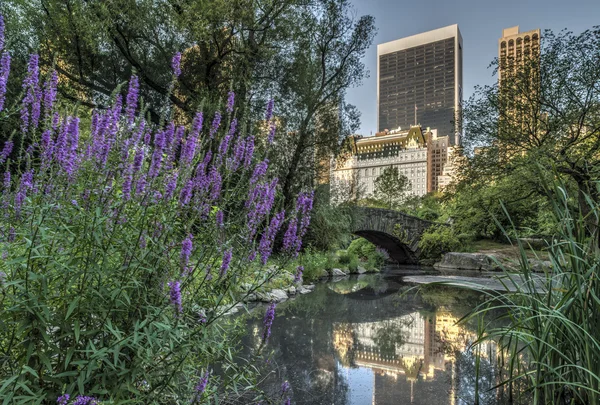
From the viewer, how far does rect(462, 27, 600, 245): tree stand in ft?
27.4

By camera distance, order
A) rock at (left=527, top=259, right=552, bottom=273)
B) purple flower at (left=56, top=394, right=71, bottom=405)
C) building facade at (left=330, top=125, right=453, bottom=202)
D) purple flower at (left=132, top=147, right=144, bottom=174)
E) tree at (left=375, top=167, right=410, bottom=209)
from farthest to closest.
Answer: building facade at (left=330, top=125, right=453, bottom=202)
tree at (left=375, top=167, right=410, bottom=209)
rock at (left=527, top=259, right=552, bottom=273)
purple flower at (left=132, top=147, right=144, bottom=174)
purple flower at (left=56, top=394, right=71, bottom=405)

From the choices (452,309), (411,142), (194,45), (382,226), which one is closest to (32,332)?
(452,309)

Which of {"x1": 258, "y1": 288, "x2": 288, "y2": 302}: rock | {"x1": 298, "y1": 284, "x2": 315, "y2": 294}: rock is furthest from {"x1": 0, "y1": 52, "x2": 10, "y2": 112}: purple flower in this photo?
{"x1": 298, "y1": 284, "x2": 315, "y2": 294}: rock

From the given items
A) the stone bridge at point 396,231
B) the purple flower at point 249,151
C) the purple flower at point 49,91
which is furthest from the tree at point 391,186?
the purple flower at point 49,91

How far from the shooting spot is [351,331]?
15.7 ft

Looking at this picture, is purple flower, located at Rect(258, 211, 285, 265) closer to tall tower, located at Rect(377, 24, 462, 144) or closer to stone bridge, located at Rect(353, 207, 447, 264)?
stone bridge, located at Rect(353, 207, 447, 264)

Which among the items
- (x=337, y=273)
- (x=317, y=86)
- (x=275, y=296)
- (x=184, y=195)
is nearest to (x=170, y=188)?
(x=184, y=195)

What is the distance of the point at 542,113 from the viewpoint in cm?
910

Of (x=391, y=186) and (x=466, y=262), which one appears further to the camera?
(x=391, y=186)

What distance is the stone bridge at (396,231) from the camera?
745 inches

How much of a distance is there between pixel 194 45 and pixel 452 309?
9.51 m

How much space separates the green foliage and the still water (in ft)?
44.4

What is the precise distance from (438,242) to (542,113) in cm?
1191

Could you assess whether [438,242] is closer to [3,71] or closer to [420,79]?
[3,71]
